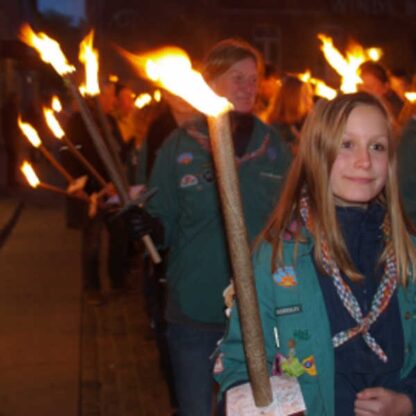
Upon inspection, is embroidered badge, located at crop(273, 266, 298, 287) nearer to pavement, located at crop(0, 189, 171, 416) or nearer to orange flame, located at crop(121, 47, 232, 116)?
orange flame, located at crop(121, 47, 232, 116)

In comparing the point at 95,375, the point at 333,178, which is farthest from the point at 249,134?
the point at 95,375

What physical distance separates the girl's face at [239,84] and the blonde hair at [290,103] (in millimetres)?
3722

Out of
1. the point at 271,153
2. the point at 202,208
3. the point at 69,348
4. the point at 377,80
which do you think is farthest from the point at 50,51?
the point at 377,80

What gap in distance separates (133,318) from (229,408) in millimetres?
5974

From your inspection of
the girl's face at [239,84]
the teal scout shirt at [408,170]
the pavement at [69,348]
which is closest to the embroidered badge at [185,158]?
the girl's face at [239,84]

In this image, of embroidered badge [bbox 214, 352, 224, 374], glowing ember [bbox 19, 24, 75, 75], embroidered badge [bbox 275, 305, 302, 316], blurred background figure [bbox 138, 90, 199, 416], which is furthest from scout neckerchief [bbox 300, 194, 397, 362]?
blurred background figure [bbox 138, 90, 199, 416]

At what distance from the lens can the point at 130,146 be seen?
8984 millimetres

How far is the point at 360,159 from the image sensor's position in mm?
2363

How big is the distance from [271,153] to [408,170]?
0.60m

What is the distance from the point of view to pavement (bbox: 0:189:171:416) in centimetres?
559

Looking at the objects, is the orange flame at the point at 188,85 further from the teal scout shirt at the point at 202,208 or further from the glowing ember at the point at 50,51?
the teal scout shirt at the point at 202,208

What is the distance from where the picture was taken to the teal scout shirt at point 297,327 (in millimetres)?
2197

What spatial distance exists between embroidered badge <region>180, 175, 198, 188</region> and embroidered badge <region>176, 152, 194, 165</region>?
0.06m

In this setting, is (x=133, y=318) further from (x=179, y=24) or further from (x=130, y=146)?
(x=179, y=24)
